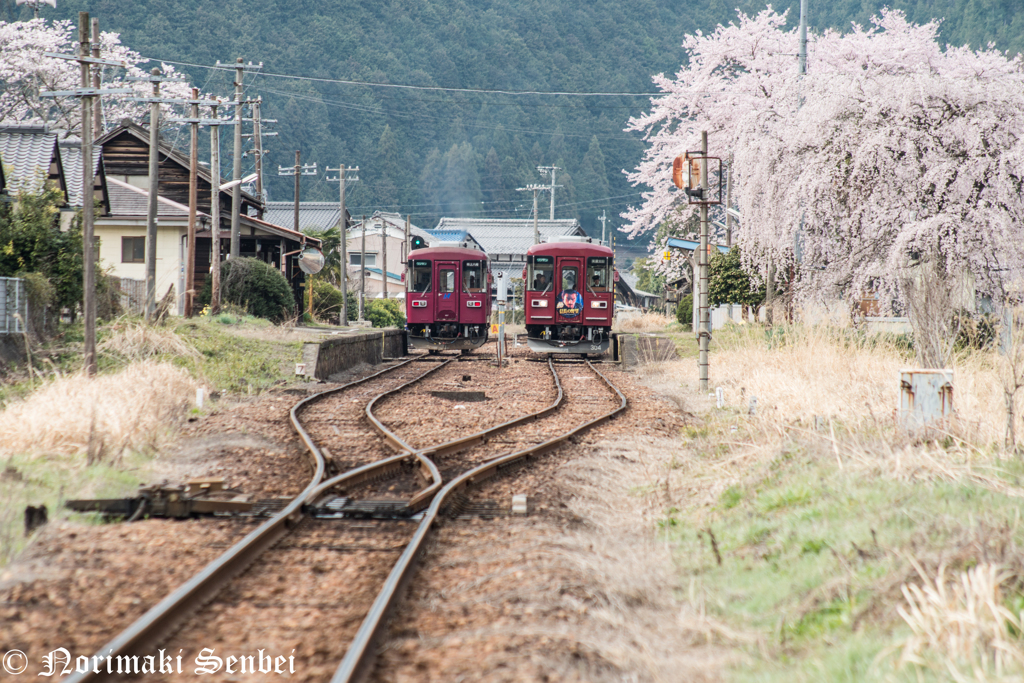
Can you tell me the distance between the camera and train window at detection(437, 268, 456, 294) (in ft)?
82.9

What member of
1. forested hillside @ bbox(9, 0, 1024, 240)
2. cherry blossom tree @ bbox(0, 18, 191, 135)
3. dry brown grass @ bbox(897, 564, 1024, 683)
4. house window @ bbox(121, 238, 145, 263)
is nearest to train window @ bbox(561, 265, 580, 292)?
house window @ bbox(121, 238, 145, 263)

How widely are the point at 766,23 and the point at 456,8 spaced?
74.4 m

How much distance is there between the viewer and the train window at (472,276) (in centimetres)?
2539

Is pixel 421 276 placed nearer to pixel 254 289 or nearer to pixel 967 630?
pixel 254 289

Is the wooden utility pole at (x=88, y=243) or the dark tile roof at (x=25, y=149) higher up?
the dark tile roof at (x=25, y=149)

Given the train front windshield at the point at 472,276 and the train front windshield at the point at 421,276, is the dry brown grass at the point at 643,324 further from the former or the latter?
the train front windshield at the point at 421,276

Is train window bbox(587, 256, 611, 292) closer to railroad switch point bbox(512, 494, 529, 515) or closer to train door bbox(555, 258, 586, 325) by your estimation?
train door bbox(555, 258, 586, 325)

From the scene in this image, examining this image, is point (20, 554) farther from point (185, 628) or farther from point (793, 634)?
point (793, 634)

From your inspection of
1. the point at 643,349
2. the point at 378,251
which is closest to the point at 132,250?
the point at 643,349

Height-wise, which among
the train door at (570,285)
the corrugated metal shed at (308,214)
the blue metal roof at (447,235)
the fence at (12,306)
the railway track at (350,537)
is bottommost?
the railway track at (350,537)

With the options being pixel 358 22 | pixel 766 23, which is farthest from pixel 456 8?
pixel 766 23

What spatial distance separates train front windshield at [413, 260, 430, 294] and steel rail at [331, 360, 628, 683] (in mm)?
16723

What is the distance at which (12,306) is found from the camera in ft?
47.5

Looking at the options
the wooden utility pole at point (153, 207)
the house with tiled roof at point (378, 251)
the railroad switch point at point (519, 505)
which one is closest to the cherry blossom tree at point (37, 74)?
the house with tiled roof at point (378, 251)
